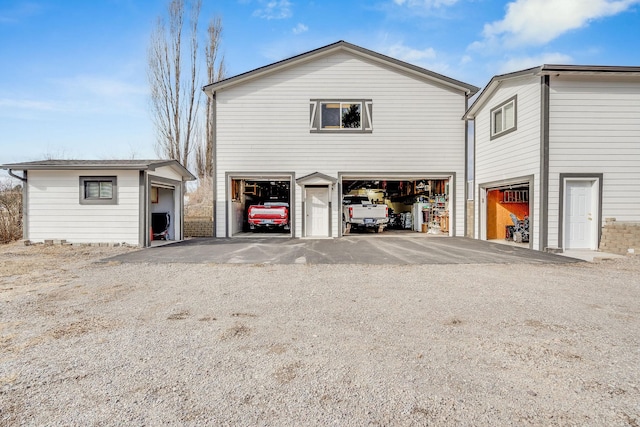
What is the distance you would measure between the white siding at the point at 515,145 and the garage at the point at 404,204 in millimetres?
1768

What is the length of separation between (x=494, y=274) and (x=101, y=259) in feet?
30.2

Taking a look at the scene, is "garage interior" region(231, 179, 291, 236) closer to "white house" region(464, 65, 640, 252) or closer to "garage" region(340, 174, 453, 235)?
"garage" region(340, 174, 453, 235)

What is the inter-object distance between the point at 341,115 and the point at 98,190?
31.0 ft

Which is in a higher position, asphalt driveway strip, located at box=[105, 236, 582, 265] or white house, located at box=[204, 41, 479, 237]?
white house, located at box=[204, 41, 479, 237]

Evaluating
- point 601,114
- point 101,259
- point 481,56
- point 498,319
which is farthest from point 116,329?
point 481,56

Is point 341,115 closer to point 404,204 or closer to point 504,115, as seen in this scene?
point 504,115

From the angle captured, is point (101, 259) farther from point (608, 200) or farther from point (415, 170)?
point (608, 200)

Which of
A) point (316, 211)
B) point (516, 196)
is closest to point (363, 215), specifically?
point (316, 211)

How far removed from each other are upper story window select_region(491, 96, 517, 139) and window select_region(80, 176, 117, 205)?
525 inches

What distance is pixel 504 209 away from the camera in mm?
12414

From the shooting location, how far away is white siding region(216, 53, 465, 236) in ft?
43.7

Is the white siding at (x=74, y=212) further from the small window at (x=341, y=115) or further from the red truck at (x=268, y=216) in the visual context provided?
the small window at (x=341, y=115)

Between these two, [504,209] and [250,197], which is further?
[250,197]

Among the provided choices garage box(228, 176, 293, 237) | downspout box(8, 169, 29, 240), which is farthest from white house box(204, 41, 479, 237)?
downspout box(8, 169, 29, 240)
